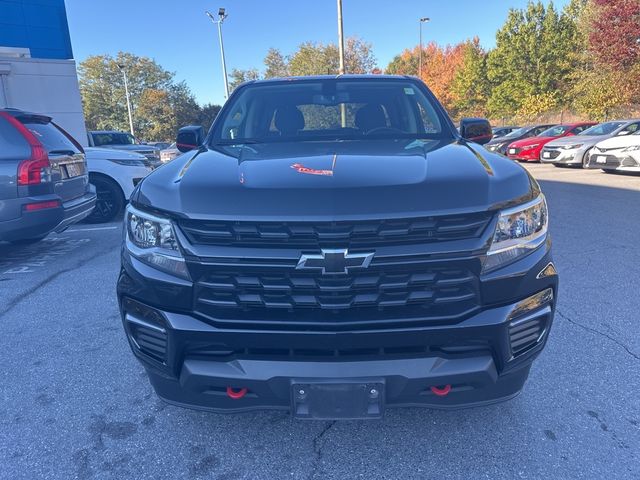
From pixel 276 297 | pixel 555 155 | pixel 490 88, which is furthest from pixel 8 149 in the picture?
pixel 490 88

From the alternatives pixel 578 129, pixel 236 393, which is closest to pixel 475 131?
pixel 236 393

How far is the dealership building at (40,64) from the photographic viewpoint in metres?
9.94

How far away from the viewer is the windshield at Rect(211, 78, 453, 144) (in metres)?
3.01

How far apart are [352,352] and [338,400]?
19 cm

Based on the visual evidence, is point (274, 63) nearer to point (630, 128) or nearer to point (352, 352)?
point (630, 128)

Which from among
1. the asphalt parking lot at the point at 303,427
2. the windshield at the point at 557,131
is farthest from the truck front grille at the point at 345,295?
the windshield at the point at 557,131

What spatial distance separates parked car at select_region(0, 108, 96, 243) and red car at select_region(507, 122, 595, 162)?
15.3 metres

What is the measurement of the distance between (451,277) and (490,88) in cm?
4449

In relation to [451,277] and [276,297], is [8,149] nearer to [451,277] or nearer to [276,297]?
[276,297]

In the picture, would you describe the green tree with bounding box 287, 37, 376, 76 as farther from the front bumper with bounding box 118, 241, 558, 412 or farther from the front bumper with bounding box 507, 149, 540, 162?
the front bumper with bounding box 118, 241, 558, 412

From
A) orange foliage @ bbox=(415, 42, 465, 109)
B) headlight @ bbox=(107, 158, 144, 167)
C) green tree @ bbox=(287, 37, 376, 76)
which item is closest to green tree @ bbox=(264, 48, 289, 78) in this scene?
green tree @ bbox=(287, 37, 376, 76)

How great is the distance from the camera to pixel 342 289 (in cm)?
170

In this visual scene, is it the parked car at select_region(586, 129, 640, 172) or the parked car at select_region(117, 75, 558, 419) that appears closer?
the parked car at select_region(117, 75, 558, 419)

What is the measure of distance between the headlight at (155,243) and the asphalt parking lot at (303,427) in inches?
38.5
